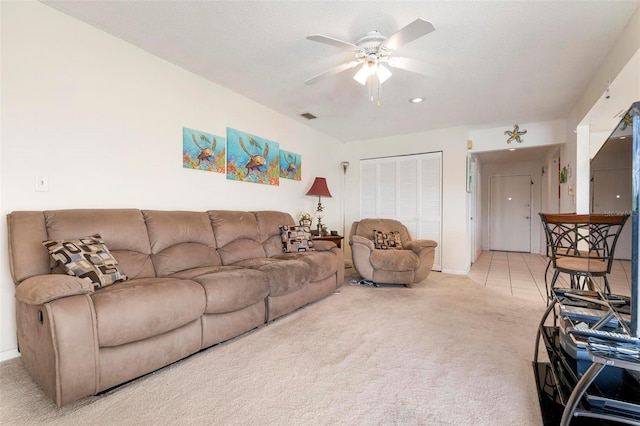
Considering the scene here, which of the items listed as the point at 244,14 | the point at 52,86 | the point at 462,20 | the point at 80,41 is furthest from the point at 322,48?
the point at 52,86

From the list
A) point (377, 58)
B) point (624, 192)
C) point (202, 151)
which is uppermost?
point (377, 58)

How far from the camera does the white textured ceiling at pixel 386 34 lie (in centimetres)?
207

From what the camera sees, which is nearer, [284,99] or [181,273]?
[181,273]

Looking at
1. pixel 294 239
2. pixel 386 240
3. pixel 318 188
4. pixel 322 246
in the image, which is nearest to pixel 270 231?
pixel 294 239

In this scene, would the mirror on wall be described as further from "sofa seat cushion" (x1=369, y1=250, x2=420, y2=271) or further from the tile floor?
"sofa seat cushion" (x1=369, y1=250, x2=420, y2=271)

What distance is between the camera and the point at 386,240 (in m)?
4.45

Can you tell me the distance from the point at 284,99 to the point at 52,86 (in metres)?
2.21

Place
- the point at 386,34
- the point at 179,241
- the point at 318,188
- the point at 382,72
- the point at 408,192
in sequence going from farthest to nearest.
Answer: the point at 408,192, the point at 318,188, the point at 179,241, the point at 382,72, the point at 386,34

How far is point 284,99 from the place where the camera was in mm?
3740

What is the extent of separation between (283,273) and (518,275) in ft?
13.1

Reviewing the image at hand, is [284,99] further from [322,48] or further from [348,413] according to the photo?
[348,413]

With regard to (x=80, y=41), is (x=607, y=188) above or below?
below

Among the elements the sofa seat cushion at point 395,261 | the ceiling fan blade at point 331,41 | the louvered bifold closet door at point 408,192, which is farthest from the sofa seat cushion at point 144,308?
the louvered bifold closet door at point 408,192

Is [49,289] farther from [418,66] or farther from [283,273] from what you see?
[418,66]
